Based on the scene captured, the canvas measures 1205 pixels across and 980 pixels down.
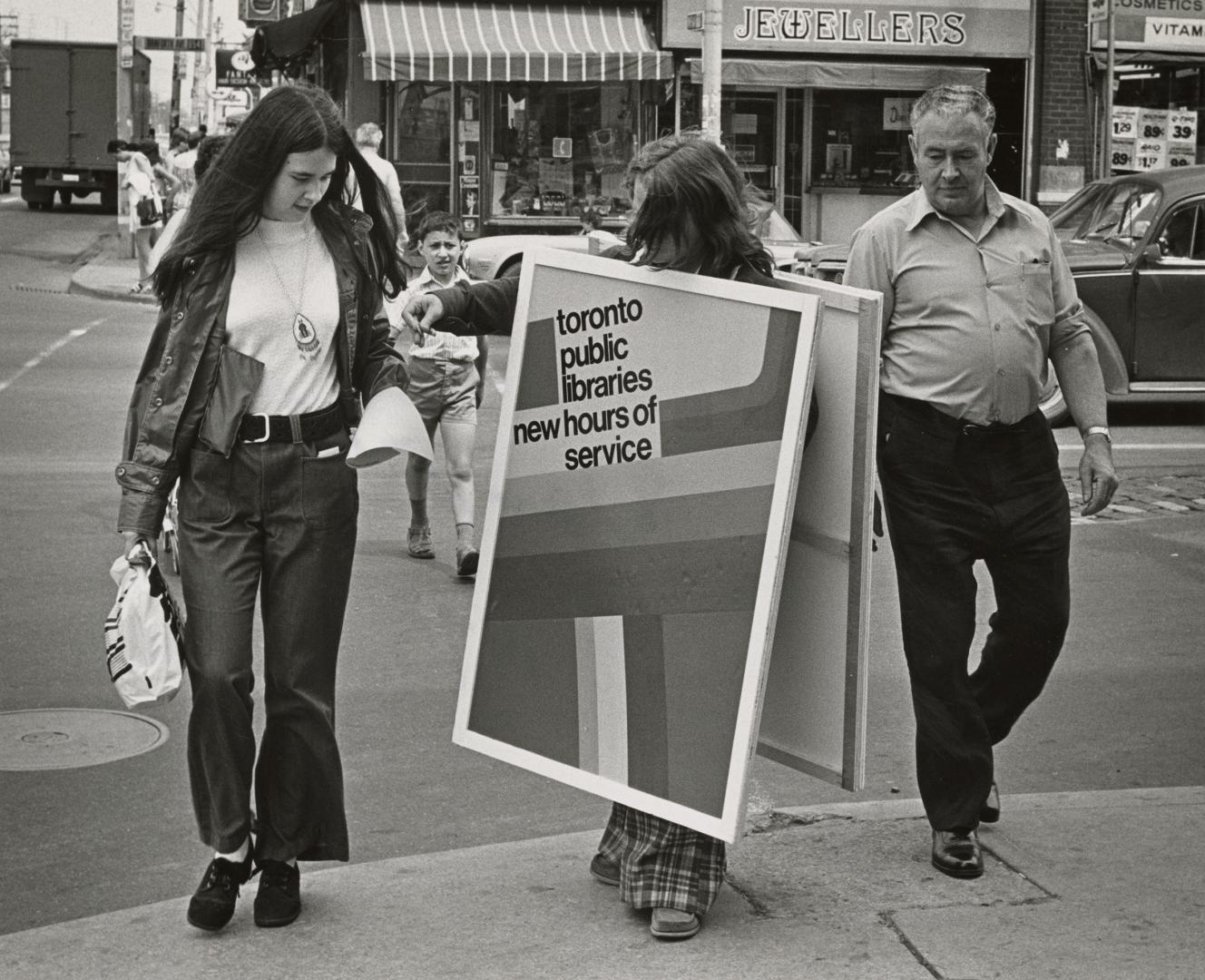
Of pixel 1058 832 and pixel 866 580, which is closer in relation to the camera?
pixel 866 580

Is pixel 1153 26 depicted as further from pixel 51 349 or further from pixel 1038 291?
pixel 1038 291

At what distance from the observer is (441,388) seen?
8516mm

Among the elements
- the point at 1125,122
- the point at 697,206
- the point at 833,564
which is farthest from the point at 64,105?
the point at 833,564

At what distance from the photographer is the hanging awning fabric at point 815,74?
2409cm

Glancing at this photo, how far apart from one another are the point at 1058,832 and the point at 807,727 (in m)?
0.94

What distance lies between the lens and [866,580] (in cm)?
399

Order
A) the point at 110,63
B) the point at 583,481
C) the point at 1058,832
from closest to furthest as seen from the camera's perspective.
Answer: the point at 583,481 → the point at 1058,832 → the point at 110,63

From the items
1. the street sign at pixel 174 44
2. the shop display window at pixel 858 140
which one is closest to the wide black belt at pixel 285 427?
the shop display window at pixel 858 140

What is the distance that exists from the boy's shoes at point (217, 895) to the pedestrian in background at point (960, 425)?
5.35ft

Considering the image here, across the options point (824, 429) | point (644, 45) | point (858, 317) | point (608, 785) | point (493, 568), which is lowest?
point (608, 785)

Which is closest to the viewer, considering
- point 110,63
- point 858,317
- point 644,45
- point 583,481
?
point 858,317

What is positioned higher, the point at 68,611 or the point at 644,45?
the point at 644,45

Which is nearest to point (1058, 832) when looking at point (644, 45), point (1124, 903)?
point (1124, 903)

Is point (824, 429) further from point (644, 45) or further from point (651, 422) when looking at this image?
point (644, 45)
